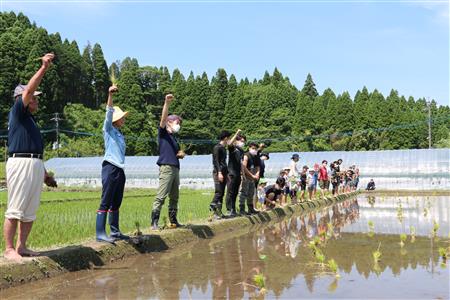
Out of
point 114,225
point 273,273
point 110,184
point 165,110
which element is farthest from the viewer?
point 165,110

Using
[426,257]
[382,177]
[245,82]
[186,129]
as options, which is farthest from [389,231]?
[245,82]

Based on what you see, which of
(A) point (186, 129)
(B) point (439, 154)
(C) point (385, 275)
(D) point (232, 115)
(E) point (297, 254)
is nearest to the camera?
(C) point (385, 275)

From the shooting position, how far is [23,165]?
4.31m

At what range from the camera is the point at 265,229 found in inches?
337

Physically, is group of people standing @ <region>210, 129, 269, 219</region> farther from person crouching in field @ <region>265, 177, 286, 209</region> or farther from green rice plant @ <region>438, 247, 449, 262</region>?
green rice plant @ <region>438, 247, 449, 262</region>

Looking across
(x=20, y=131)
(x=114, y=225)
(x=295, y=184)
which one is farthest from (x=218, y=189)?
(x=295, y=184)

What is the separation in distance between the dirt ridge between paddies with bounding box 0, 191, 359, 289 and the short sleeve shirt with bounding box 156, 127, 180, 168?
914 millimetres

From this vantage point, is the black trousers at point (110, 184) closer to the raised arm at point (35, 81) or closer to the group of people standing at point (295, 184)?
the raised arm at point (35, 81)

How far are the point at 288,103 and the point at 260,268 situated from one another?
70.6 metres

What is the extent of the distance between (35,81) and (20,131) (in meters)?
0.47

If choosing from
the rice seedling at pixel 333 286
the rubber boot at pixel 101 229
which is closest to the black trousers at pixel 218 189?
the rubber boot at pixel 101 229

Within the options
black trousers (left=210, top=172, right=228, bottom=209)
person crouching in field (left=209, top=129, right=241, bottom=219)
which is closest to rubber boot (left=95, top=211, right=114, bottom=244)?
person crouching in field (left=209, top=129, right=241, bottom=219)

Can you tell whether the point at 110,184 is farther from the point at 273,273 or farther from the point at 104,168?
the point at 273,273

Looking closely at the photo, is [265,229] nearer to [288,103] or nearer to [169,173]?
[169,173]
